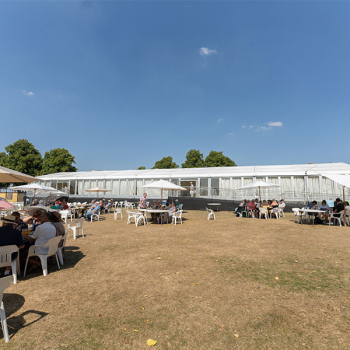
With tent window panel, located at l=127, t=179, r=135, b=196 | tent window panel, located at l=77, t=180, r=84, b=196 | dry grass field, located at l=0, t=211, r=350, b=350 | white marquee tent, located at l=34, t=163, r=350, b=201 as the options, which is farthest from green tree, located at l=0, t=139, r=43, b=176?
dry grass field, located at l=0, t=211, r=350, b=350

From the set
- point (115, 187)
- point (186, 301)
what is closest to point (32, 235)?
point (186, 301)

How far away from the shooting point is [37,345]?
2.62 meters

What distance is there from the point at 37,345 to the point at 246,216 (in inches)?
569

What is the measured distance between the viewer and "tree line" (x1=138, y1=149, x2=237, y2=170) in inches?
1801

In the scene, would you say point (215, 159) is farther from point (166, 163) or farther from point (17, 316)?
point (17, 316)

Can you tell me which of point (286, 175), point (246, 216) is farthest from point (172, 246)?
point (286, 175)

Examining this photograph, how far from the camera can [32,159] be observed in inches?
1492

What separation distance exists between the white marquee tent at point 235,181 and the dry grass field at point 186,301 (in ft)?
44.4

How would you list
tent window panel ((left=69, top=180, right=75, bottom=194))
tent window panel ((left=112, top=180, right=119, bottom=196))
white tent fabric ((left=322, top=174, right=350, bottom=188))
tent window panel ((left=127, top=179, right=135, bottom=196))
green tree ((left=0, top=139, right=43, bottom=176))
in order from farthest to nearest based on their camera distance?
green tree ((left=0, top=139, right=43, bottom=176))
tent window panel ((left=69, top=180, right=75, bottom=194))
tent window panel ((left=112, top=180, right=119, bottom=196))
tent window panel ((left=127, top=179, right=135, bottom=196))
white tent fabric ((left=322, top=174, right=350, bottom=188))

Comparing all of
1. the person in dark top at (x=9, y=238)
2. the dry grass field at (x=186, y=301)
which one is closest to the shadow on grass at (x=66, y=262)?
the dry grass field at (x=186, y=301)

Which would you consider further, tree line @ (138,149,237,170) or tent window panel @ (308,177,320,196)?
tree line @ (138,149,237,170)

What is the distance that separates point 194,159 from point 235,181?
23583 millimetres

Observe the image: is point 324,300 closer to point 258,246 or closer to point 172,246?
point 258,246

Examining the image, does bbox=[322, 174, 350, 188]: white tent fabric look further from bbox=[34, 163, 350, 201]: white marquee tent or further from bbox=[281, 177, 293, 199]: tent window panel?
bbox=[281, 177, 293, 199]: tent window panel
